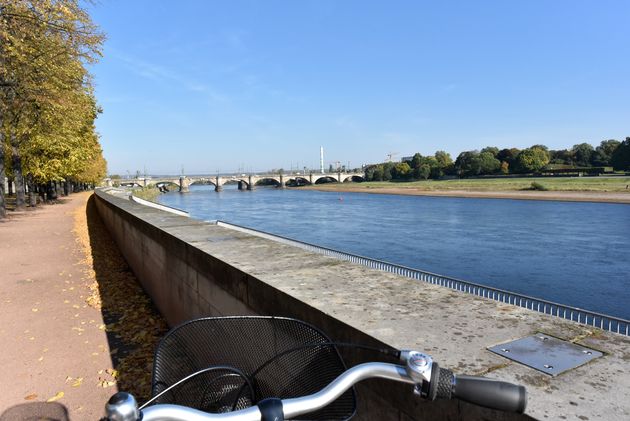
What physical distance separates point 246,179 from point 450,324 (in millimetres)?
→ 120125

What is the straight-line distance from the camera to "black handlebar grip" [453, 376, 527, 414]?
113cm

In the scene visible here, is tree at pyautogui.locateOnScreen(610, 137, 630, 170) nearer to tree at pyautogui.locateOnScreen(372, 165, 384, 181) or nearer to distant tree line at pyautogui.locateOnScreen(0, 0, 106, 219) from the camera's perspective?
tree at pyautogui.locateOnScreen(372, 165, 384, 181)

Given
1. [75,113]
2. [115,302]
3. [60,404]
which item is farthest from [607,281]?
[75,113]

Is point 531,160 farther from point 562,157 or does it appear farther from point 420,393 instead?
point 420,393

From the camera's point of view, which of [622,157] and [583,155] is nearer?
[622,157]

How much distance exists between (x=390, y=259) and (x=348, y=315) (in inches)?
804

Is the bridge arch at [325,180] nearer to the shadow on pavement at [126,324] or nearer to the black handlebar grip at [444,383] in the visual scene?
the shadow on pavement at [126,324]

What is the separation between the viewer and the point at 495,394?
114 centimetres

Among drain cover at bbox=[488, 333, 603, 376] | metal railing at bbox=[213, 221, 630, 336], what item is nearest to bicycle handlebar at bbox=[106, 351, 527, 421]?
drain cover at bbox=[488, 333, 603, 376]

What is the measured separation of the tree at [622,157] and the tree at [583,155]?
19.4m

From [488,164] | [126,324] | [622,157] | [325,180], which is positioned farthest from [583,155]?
[126,324]

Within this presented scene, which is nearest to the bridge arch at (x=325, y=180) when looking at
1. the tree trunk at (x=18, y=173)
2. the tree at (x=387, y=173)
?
the tree at (x=387, y=173)

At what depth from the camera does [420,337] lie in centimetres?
217

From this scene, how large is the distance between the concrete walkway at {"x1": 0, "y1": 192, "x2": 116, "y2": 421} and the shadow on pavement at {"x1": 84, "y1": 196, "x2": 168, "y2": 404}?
0.12m
